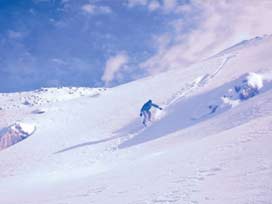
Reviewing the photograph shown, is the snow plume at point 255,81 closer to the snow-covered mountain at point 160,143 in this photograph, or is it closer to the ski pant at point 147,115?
the snow-covered mountain at point 160,143

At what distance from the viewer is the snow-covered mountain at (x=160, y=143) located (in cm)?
1496

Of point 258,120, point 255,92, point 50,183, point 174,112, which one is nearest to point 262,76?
point 255,92

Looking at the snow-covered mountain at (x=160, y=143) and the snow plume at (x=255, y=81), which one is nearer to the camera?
the snow-covered mountain at (x=160, y=143)

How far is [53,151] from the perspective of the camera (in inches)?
1521

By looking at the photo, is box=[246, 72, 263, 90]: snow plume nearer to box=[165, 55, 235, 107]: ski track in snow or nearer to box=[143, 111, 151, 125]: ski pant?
box=[165, 55, 235, 107]: ski track in snow

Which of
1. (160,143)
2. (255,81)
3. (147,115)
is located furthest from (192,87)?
(160,143)

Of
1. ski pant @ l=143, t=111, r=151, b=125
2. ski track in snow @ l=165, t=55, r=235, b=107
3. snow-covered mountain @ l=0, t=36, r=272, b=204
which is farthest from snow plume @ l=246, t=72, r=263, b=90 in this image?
ski pant @ l=143, t=111, r=151, b=125

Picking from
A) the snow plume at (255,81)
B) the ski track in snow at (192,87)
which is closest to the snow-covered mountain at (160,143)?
the snow plume at (255,81)

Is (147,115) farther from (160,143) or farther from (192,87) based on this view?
(160,143)

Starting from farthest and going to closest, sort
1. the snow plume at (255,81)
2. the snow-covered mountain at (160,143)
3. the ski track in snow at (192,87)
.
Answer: the ski track in snow at (192,87)
the snow plume at (255,81)
the snow-covered mountain at (160,143)

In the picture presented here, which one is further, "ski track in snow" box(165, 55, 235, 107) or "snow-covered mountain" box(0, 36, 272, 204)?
"ski track in snow" box(165, 55, 235, 107)

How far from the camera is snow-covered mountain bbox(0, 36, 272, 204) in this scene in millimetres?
14961

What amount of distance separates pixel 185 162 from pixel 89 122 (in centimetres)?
3079

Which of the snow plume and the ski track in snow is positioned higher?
the ski track in snow
